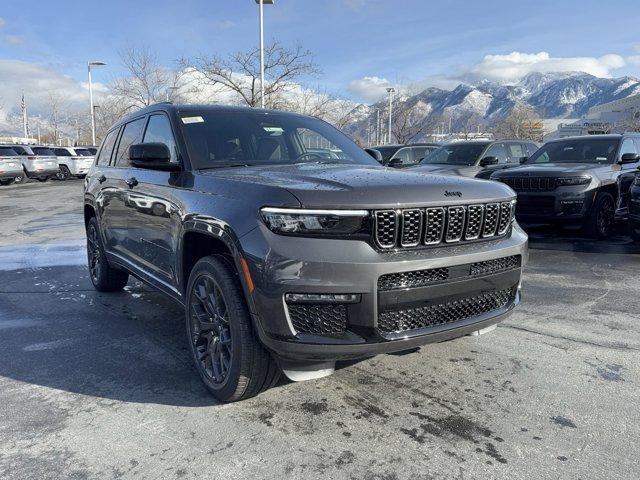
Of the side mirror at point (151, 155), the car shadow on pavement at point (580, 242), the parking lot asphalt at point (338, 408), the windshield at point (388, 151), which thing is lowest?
the parking lot asphalt at point (338, 408)

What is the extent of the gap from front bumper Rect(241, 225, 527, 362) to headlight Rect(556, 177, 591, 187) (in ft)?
20.0

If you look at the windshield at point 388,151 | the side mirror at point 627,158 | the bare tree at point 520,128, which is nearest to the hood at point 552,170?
the side mirror at point 627,158

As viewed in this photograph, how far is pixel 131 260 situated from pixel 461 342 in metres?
2.81

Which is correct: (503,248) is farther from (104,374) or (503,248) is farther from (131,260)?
(131,260)

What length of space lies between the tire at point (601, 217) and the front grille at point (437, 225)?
598 cm

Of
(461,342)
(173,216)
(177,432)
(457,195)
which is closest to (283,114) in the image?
(173,216)

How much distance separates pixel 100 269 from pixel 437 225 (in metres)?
4.03

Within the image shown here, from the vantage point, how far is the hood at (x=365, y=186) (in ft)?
8.43

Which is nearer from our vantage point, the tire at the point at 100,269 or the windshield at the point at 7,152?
the tire at the point at 100,269

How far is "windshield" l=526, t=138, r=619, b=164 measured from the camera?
897 centimetres

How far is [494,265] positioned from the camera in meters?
3.02

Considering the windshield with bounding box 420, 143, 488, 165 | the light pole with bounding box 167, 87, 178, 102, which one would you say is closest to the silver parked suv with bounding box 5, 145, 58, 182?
the light pole with bounding box 167, 87, 178, 102

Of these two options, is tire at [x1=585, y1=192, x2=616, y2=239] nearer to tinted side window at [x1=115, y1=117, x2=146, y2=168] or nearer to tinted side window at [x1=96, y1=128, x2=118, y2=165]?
tinted side window at [x1=115, y1=117, x2=146, y2=168]

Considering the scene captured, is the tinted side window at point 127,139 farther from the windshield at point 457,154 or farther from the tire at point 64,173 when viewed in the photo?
the tire at point 64,173
